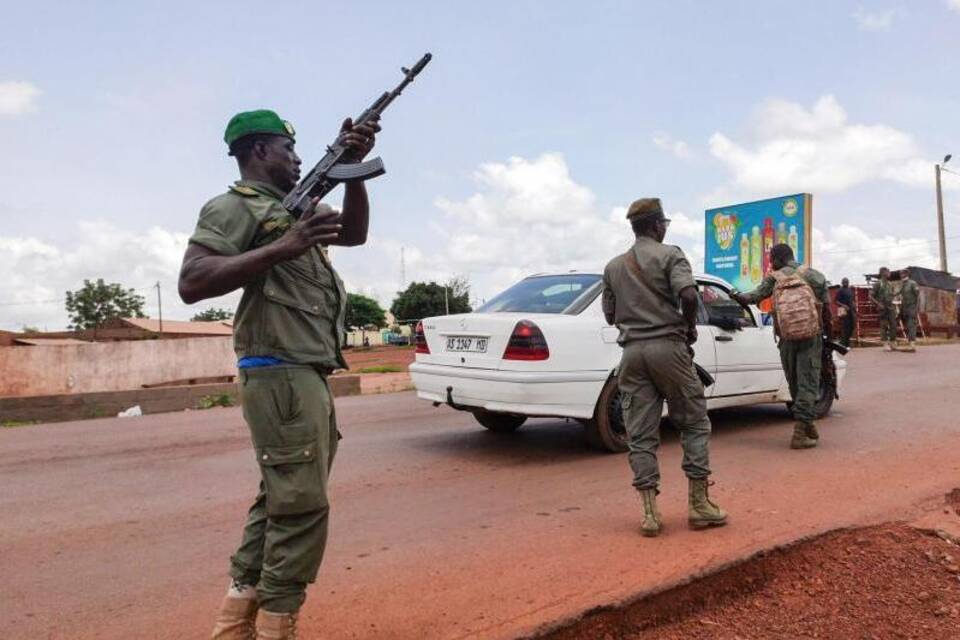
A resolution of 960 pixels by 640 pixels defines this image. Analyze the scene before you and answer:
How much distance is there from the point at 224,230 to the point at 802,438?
5494 millimetres

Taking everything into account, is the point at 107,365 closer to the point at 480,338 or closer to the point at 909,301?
the point at 480,338

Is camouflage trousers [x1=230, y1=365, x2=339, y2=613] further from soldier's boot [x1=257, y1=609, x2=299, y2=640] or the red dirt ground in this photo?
the red dirt ground

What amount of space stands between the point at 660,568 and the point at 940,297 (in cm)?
2881

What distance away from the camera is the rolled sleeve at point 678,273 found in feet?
13.0

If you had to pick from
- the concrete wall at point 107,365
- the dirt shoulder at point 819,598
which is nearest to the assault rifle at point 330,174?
the dirt shoulder at point 819,598

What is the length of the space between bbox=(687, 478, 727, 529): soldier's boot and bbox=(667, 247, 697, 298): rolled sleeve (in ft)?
3.36

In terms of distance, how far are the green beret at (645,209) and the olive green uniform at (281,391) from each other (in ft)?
7.54

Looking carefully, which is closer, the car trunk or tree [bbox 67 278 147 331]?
the car trunk

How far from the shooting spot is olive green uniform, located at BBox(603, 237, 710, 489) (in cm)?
401

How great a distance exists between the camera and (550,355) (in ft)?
19.0

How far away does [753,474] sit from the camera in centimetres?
541

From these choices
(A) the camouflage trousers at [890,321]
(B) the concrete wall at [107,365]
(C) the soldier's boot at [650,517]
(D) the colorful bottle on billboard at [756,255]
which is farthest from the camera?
(D) the colorful bottle on billboard at [756,255]

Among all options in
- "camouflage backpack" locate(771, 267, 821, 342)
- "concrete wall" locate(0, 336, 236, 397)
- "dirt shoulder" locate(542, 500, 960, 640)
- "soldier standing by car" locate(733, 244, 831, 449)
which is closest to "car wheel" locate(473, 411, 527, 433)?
"soldier standing by car" locate(733, 244, 831, 449)

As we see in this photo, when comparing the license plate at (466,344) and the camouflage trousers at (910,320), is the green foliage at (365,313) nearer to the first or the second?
the camouflage trousers at (910,320)
